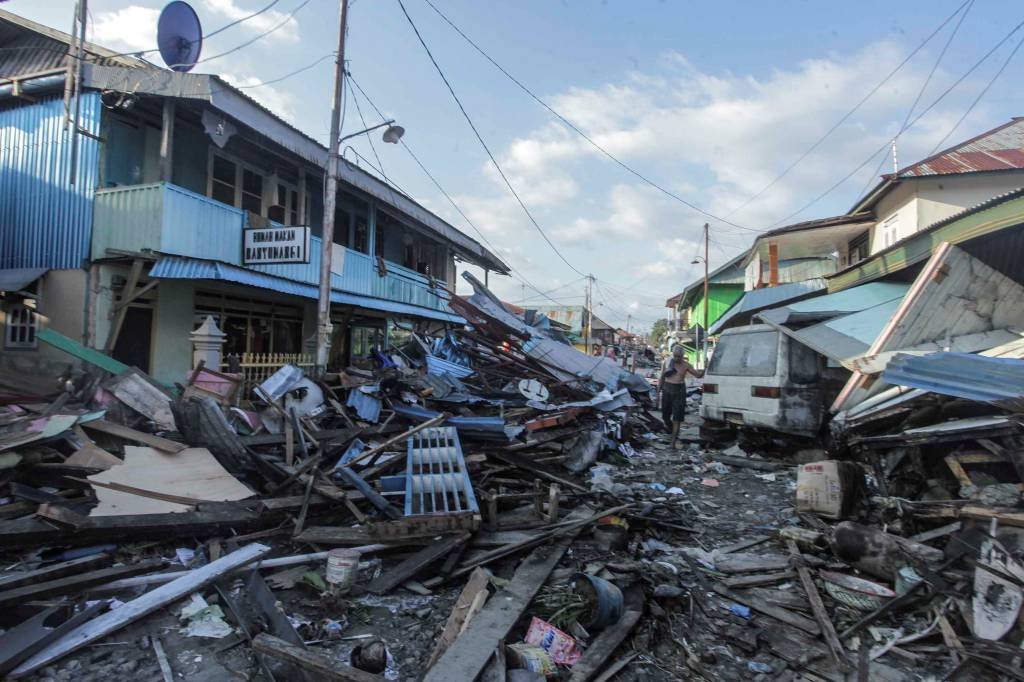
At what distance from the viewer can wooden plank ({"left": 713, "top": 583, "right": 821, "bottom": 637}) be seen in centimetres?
313

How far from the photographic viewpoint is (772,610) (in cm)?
335

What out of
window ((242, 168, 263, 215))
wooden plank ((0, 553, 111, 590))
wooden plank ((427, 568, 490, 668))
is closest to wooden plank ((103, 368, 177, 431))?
wooden plank ((0, 553, 111, 590))

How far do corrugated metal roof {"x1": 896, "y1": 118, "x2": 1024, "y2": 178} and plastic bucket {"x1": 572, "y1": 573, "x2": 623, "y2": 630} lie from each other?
14.2m

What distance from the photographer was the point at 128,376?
679 centimetres

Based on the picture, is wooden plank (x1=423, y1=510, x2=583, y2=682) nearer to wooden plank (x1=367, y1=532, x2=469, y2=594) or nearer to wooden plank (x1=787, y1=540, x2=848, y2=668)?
wooden plank (x1=367, y1=532, x2=469, y2=594)

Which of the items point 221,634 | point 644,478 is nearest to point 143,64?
point 221,634

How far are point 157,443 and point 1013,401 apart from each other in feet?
24.1

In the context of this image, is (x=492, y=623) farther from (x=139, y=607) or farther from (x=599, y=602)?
(x=139, y=607)

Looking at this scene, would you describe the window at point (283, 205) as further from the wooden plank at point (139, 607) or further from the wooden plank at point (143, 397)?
the wooden plank at point (139, 607)

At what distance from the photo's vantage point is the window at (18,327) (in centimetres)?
932

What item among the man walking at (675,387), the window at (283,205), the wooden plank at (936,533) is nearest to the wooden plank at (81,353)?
the window at (283,205)

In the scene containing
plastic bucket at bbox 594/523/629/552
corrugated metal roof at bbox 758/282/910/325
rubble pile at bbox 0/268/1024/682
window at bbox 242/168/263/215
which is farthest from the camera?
window at bbox 242/168/263/215

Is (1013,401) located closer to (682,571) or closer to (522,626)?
(682,571)

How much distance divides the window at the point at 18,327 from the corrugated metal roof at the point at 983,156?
19032mm
